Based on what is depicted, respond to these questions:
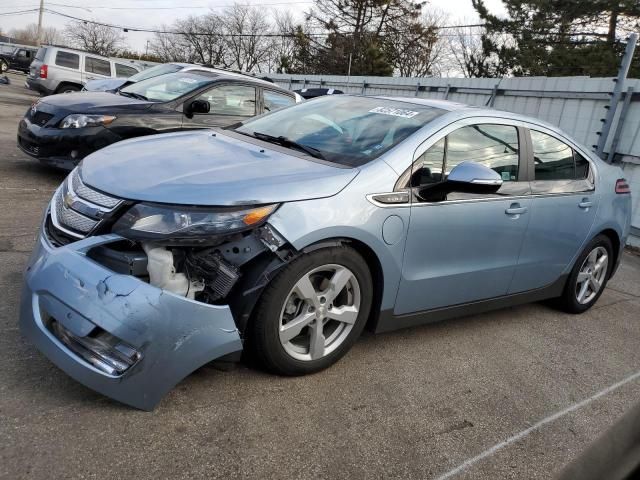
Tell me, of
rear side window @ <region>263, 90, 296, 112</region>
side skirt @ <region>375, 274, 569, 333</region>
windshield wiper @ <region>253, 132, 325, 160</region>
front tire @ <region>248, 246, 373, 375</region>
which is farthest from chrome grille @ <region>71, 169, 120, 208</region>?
rear side window @ <region>263, 90, 296, 112</region>

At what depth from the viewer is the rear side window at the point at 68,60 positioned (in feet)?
53.0

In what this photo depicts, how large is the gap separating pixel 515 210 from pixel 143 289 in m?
2.52

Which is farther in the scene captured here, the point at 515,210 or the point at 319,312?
the point at 515,210

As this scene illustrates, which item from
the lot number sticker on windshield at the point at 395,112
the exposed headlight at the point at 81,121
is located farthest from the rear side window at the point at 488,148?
the exposed headlight at the point at 81,121

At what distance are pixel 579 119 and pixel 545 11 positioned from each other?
15566 millimetres

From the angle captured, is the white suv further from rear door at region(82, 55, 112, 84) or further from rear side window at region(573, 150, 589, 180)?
rear side window at region(573, 150, 589, 180)

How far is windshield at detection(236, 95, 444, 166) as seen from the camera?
127 inches

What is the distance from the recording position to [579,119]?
9.41 m

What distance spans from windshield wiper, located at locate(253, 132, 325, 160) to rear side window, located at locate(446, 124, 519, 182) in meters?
0.82

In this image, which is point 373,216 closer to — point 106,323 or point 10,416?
point 106,323

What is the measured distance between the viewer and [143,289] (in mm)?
2301

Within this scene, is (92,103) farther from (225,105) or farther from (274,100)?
(274,100)

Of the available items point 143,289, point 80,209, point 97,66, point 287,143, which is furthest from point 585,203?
point 97,66

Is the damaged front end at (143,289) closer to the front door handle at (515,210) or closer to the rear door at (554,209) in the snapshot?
the front door handle at (515,210)
